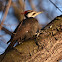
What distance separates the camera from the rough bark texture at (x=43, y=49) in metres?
1.64

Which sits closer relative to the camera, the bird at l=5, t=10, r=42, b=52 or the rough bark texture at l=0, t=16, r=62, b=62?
the rough bark texture at l=0, t=16, r=62, b=62

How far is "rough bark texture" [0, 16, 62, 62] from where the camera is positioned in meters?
1.64

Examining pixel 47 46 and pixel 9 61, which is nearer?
pixel 9 61

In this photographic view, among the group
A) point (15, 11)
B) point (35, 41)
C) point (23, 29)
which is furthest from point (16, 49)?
point (15, 11)

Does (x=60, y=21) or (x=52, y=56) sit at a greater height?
(x=60, y=21)

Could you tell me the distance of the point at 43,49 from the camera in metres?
1.79

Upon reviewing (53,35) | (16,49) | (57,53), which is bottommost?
(57,53)

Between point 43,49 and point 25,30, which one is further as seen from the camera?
point 25,30

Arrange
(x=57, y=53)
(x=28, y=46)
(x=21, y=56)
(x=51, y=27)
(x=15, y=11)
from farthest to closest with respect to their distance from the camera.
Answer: (x=15, y=11) < (x=51, y=27) < (x=57, y=53) < (x=28, y=46) < (x=21, y=56)

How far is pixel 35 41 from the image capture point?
1873 millimetres

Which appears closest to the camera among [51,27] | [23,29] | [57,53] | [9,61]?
[9,61]

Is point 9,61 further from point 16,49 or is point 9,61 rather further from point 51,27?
point 51,27

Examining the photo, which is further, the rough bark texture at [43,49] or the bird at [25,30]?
the bird at [25,30]

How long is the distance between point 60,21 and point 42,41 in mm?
651
